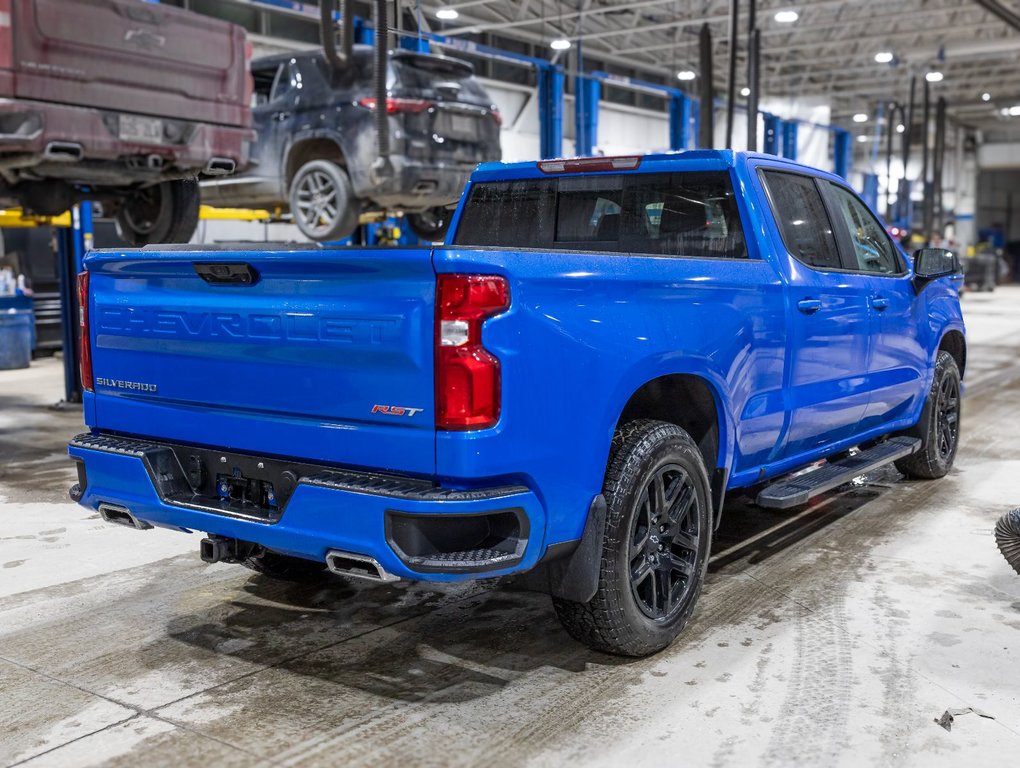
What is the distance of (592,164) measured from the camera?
449cm

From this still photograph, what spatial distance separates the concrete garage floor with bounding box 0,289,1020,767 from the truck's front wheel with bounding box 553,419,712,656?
0.13 meters

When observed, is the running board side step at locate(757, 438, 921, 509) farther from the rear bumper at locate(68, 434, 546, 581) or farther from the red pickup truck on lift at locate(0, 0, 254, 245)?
the red pickup truck on lift at locate(0, 0, 254, 245)

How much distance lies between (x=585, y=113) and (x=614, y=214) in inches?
472

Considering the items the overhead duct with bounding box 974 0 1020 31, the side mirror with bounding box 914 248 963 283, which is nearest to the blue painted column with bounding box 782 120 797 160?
the overhead duct with bounding box 974 0 1020 31

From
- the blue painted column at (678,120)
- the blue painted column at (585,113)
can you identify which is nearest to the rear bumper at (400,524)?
the blue painted column at (585,113)

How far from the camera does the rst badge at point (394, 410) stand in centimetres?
283

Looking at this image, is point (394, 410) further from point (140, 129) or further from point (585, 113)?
point (585, 113)

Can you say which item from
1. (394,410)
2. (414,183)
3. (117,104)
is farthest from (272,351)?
(414,183)

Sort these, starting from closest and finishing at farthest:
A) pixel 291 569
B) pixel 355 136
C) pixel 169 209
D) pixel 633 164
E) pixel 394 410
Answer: pixel 394 410, pixel 291 569, pixel 633 164, pixel 169 209, pixel 355 136

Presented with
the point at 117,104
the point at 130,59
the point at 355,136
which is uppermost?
the point at 130,59

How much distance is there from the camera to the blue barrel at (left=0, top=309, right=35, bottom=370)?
40.5 feet

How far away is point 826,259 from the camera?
4738 mm

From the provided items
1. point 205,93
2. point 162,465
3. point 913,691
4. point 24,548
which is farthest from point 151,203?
point 913,691

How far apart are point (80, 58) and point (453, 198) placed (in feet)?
14.0
